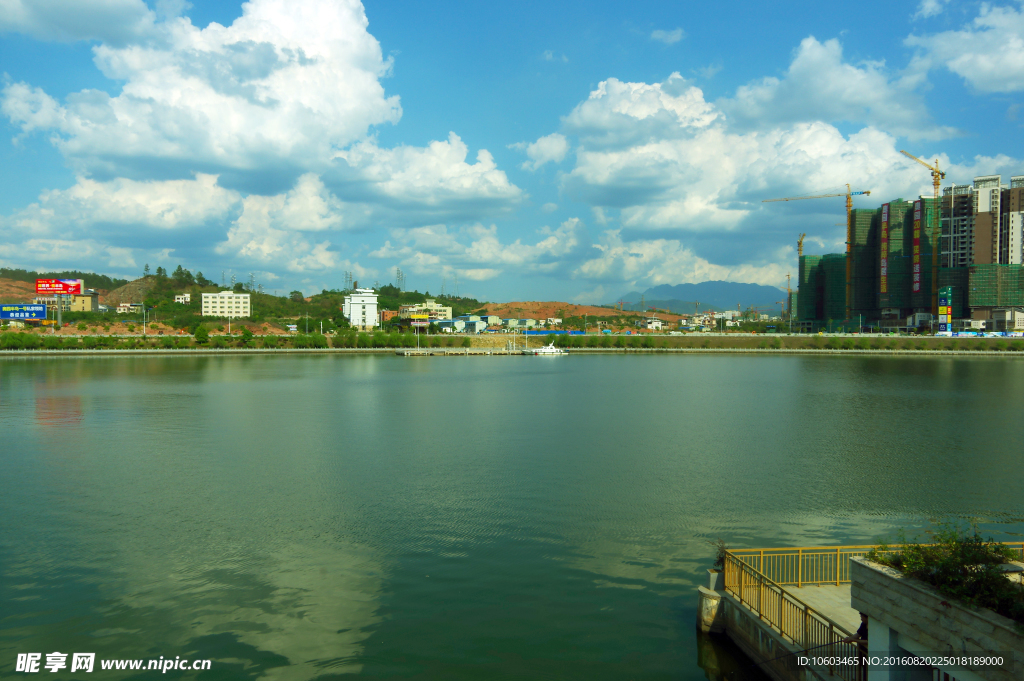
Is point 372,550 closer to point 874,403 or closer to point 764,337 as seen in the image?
point 874,403

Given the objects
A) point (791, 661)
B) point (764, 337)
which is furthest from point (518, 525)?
point (764, 337)

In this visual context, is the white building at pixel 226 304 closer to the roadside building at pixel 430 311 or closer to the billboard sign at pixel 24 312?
the billboard sign at pixel 24 312

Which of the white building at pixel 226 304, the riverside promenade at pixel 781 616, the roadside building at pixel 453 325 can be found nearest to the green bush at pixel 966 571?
the riverside promenade at pixel 781 616

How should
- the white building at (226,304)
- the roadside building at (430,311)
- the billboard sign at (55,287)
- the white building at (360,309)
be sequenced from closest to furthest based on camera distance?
1. the billboard sign at (55,287)
2. the white building at (226,304)
3. the white building at (360,309)
4. the roadside building at (430,311)

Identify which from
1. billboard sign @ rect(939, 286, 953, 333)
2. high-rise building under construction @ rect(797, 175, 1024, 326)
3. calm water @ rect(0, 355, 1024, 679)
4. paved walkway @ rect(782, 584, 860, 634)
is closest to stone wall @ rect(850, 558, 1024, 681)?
paved walkway @ rect(782, 584, 860, 634)

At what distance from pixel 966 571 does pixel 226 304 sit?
171986 millimetres

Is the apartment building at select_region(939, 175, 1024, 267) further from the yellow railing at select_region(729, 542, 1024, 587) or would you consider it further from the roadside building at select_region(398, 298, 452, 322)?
the yellow railing at select_region(729, 542, 1024, 587)

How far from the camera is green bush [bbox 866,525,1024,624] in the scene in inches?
222

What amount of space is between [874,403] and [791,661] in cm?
3993

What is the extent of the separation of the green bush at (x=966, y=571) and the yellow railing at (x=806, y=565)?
3400 mm

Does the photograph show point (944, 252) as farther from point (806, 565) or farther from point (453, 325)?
point (806, 565)

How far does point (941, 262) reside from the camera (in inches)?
5079

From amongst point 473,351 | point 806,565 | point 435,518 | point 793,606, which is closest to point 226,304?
point 473,351

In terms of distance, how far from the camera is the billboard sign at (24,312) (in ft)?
396
